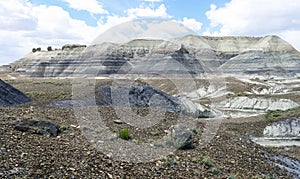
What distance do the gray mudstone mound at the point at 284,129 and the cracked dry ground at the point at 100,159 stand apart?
22978 mm

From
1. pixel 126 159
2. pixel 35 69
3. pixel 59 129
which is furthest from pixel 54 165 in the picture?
pixel 35 69

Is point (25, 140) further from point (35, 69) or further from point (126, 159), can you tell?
point (35, 69)

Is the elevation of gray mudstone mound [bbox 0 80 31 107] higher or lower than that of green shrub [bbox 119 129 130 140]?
higher

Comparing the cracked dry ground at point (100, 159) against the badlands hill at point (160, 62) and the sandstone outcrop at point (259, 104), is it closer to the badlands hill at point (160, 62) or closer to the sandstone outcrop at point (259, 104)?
the sandstone outcrop at point (259, 104)

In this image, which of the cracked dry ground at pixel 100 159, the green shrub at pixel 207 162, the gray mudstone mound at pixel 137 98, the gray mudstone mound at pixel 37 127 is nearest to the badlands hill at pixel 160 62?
the gray mudstone mound at pixel 137 98

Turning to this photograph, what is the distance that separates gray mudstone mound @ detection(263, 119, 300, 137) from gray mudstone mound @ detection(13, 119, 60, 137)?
31434 millimetres

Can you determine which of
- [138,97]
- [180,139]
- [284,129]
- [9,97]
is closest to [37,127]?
[180,139]

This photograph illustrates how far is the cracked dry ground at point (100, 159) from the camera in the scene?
10.6 meters

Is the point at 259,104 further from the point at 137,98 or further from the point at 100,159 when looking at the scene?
the point at 100,159

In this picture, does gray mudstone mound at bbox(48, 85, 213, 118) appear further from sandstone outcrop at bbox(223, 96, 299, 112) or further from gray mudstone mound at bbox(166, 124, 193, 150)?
sandstone outcrop at bbox(223, 96, 299, 112)

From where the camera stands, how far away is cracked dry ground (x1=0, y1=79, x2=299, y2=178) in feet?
34.7

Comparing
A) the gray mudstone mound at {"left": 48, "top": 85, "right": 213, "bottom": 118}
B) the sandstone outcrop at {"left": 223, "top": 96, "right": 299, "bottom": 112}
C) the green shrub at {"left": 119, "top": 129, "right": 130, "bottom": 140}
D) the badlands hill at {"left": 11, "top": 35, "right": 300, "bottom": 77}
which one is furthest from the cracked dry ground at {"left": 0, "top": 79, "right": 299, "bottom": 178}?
the badlands hill at {"left": 11, "top": 35, "right": 300, "bottom": 77}

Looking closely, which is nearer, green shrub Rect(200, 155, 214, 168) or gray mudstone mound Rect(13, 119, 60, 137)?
gray mudstone mound Rect(13, 119, 60, 137)

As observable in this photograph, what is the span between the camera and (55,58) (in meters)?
170
